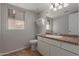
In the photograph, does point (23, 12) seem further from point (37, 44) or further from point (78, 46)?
point (78, 46)

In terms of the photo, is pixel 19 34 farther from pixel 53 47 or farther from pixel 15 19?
pixel 53 47

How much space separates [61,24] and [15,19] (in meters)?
0.95

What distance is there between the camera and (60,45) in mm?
1224

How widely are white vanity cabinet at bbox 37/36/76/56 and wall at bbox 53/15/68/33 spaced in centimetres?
28

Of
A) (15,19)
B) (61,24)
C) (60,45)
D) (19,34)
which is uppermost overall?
(15,19)

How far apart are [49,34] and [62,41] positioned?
0.43m

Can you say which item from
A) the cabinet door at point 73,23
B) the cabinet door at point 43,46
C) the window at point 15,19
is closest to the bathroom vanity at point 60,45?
the cabinet door at point 43,46

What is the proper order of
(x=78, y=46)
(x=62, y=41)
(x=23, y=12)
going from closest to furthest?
(x=78, y=46) → (x=62, y=41) → (x=23, y=12)

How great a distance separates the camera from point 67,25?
137 cm

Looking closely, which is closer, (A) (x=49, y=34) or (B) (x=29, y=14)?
(B) (x=29, y=14)

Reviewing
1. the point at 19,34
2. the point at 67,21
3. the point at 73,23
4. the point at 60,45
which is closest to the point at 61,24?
the point at 67,21

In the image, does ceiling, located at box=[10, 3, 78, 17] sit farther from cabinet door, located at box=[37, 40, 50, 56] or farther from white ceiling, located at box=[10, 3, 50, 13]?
cabinet door, located at box=[37, 40, 50, 56]

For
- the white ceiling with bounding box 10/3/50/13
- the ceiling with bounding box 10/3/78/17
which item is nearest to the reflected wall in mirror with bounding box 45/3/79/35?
the ceiling with bounding box 10/3/78/17

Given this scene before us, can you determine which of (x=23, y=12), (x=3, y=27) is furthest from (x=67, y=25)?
(x=3, y=27)
